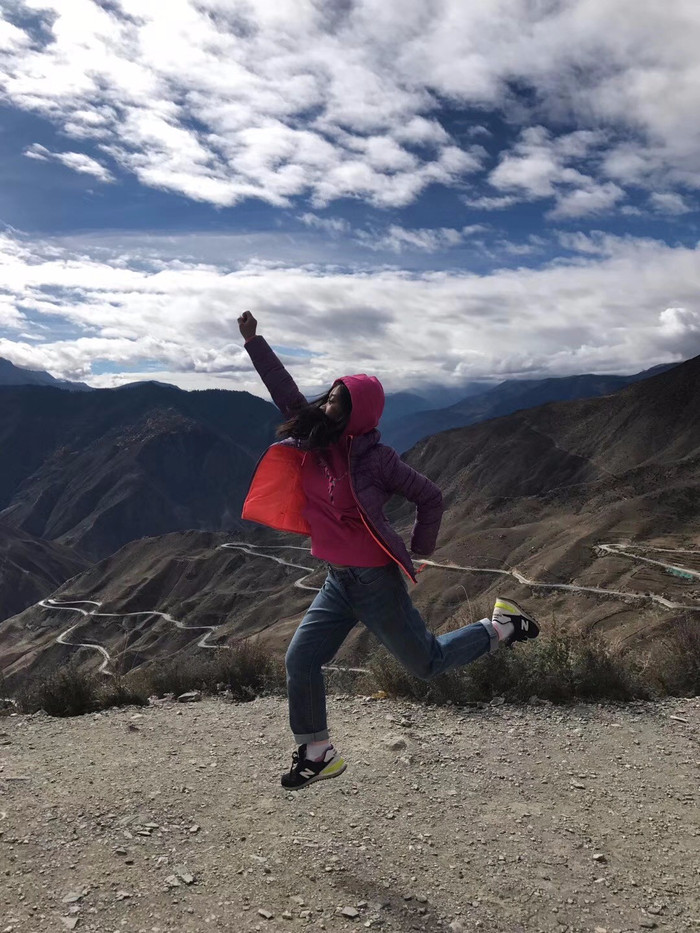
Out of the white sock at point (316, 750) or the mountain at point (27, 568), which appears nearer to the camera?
the white sock at point (316, 750)

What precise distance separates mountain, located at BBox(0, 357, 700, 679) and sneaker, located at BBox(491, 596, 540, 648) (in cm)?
280

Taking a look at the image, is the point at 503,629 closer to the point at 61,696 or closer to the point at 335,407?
the point at 335,407

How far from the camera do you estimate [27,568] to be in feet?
364

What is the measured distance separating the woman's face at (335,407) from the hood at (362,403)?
0.06 m

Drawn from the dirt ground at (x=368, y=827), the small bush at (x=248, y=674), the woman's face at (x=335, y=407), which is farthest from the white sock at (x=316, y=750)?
the small bush at (x=248, y=674)

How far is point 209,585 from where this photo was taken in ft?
232

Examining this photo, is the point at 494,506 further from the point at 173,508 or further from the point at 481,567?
the point at 173,508

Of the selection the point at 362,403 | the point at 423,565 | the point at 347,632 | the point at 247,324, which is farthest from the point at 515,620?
the point at 247,324

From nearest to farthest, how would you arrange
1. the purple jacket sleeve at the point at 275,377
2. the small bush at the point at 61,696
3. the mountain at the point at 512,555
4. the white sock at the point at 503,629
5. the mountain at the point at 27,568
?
the purple jacket sleeve at the point at 275,377, the white sock at the point at 503,629, the small bush at the point at 61,696, the mountain at the point at 512,555, the mountain at the point at 27,568

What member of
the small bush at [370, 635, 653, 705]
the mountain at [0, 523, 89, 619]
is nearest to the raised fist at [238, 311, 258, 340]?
the small bush at [370, 635, 653, 705]

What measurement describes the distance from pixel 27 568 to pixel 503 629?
393ft

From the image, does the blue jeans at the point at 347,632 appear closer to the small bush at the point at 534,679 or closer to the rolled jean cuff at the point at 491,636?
the rolled jean cuff at the point at 491,636

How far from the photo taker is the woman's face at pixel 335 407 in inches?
152

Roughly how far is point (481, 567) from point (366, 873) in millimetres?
37289
